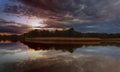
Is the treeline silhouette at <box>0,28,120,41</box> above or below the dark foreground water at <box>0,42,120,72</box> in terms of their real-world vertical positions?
above

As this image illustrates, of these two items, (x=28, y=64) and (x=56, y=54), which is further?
(x=56, y=54)

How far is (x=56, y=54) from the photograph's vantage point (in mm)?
5520

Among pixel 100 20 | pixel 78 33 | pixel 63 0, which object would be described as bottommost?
pixel 78 33

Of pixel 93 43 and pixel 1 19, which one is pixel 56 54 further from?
pixel 93 43

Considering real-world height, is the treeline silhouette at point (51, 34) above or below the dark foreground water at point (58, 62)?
above

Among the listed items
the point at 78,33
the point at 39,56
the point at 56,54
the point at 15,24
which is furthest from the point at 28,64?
the point at 78,33

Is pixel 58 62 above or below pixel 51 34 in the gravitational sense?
below

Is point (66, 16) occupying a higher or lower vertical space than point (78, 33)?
higher

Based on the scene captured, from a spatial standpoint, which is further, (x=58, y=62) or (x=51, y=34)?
(x=51, y=34)

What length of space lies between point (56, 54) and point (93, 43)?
2707 millimetres

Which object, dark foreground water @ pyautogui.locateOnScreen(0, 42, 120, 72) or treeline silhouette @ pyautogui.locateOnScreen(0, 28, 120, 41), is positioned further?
treeline silhouette @ pyautogui.locateOnScreen(0, 28, 120, 41)

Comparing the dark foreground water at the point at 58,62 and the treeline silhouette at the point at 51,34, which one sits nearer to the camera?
the dark foreground water at the point at 58,62

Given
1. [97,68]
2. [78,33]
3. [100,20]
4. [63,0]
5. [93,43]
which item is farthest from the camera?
[93,43]

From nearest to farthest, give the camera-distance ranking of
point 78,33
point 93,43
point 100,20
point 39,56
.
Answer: point 39,56 < point 100,20 < point 78,33 < point 93,43
